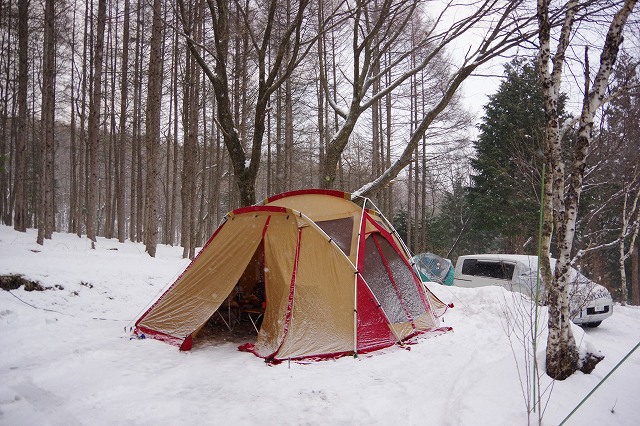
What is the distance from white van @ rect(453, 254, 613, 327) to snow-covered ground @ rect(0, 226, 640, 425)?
1.69m

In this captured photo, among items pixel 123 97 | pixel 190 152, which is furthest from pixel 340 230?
pixel 123 97

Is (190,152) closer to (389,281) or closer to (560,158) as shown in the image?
(389,281)

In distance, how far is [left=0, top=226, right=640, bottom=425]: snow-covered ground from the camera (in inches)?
123

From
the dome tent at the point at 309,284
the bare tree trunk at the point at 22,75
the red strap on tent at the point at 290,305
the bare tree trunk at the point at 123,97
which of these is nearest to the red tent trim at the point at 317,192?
the dome tent at the point at 309,284

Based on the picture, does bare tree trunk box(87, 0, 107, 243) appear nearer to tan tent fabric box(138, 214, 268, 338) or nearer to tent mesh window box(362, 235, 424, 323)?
tan tent fabric box(138, 214, 268, 338)

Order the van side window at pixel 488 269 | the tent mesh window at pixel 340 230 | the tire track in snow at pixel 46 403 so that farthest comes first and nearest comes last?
the van side window at pixel 488 269, the tent mesh window at pixel 340 230, the tire track in snow at pixel 46 403

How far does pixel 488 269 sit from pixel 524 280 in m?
2.62

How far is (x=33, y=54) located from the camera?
18.0 metres

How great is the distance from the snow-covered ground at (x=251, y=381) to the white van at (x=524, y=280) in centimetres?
169

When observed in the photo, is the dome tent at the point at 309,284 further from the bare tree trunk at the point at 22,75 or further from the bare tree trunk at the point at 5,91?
the bare tree trunk at the point at 5,91

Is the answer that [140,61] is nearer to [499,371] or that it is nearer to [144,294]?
[144,294]

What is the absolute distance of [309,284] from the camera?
5.16 m

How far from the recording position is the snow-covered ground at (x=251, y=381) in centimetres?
311

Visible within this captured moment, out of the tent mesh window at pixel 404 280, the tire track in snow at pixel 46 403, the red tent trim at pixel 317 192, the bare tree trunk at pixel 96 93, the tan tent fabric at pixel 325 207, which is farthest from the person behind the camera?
the bare tree trunk at pixel 96 93
